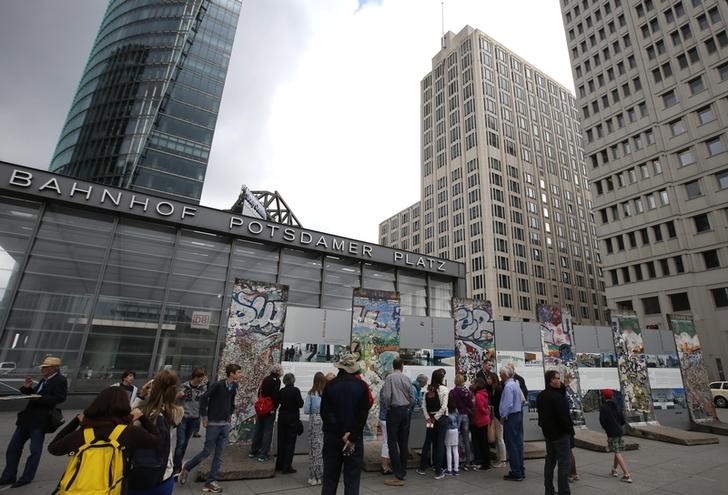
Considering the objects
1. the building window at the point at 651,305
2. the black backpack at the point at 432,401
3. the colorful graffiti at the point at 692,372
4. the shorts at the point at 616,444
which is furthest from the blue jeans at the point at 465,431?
the building window at the point at 651,305

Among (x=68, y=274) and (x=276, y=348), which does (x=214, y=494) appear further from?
(x=68, y=274)

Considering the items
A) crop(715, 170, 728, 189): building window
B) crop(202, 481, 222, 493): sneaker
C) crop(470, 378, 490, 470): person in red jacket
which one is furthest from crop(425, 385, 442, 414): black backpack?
crop(715, 170, 728, 189): building window

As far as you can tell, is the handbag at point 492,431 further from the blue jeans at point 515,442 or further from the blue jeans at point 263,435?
the blue jeans at point 263,435

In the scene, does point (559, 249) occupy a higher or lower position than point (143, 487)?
higher

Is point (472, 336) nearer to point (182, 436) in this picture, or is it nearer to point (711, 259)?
point (182, 436)

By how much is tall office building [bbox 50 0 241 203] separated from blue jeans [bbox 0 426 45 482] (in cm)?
4996

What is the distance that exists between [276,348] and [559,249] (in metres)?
79.6

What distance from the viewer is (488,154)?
72.2 meters

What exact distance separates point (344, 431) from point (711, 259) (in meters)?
45.5

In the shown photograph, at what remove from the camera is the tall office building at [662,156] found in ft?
112

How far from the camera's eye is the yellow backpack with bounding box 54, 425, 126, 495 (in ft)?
8.91

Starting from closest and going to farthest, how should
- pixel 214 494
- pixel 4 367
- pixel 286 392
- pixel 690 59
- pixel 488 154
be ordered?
pixel 214 494 → pixel 286 392 → pixel 4 367 → pixel 690 59 → pixel 488 154

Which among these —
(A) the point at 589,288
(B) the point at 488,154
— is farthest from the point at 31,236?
(A) the point at 589,288

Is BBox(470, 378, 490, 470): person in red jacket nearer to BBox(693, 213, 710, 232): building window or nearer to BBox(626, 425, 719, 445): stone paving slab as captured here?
BBox(626, 425, 719, 445): stone paving slab
